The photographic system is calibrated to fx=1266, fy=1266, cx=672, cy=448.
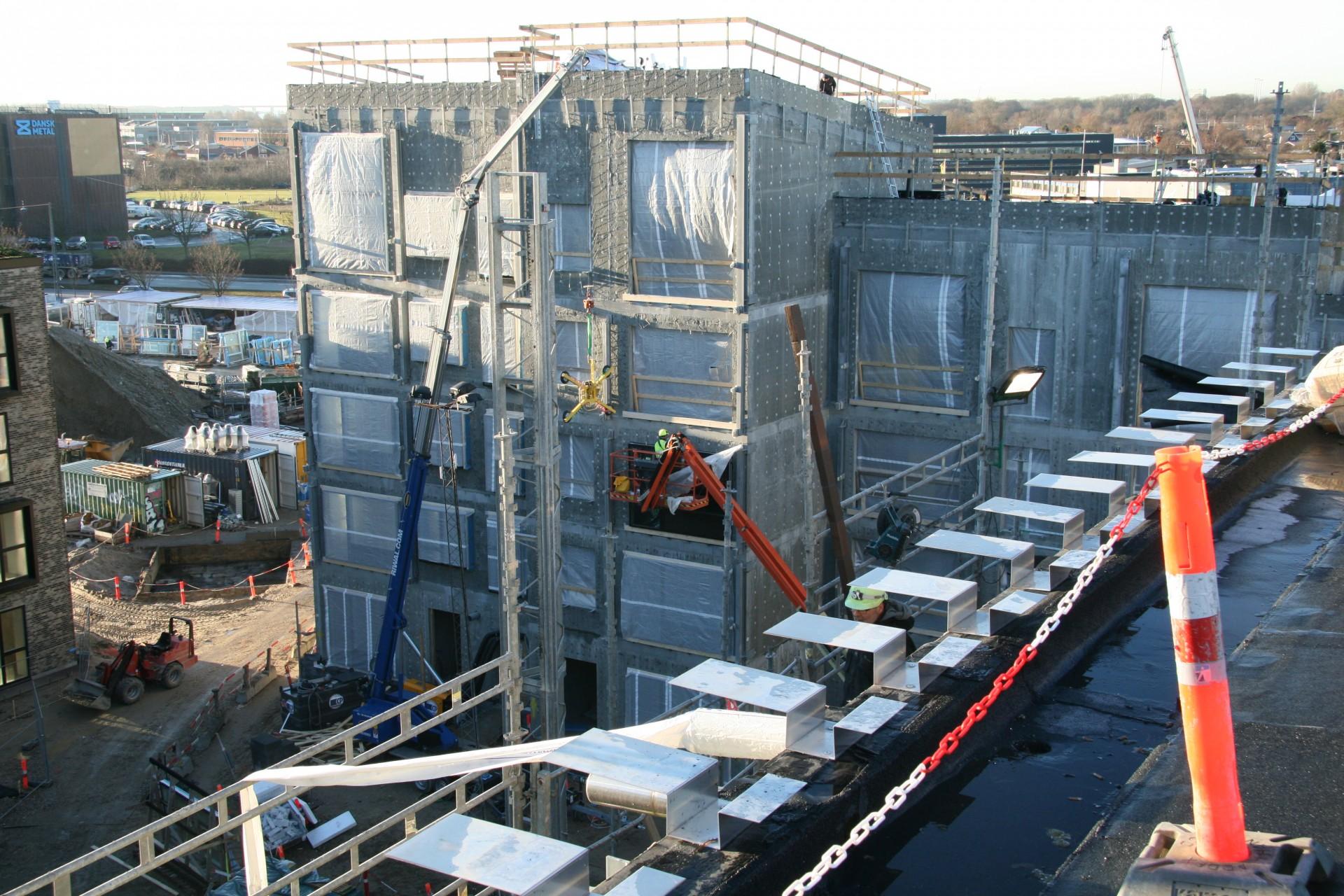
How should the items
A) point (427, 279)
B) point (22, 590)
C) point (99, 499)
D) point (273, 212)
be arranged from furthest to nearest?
1. point (273, 212)
2. point (99, 499)
3. point (22, 590)
4. point (427, 279)

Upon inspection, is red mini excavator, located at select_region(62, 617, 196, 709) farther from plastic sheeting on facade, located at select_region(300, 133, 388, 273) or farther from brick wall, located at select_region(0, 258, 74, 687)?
plastic sheeting on facade, located at select_region(300, 133, 388, 273)

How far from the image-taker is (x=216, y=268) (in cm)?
9250

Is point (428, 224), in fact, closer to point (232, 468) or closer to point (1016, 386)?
point (1016, 386)

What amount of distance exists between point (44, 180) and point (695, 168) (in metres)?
102

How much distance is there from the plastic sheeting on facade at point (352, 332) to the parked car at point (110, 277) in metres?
78.9

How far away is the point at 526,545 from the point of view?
2431 centimetres

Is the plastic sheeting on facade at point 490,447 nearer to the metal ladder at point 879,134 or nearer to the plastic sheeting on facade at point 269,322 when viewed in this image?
the metal ladder at point 879,134

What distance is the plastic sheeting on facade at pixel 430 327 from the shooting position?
985 inches

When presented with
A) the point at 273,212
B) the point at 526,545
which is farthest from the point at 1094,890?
the point at 273,212

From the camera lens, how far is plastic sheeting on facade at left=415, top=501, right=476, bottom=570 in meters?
25.9

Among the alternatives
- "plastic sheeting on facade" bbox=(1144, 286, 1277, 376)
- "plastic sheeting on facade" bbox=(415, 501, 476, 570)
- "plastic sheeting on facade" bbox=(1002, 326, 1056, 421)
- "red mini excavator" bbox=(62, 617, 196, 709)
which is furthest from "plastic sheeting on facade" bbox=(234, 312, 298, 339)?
"plastic sheeting on facade" bbox=(1144, 286, 1277, 376)

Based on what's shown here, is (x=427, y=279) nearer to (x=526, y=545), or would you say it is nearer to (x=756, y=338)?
(x=526, y=545)

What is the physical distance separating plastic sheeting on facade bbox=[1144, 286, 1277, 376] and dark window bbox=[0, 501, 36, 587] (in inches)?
968

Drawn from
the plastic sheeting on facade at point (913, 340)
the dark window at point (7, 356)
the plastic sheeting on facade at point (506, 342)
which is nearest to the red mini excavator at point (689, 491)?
the plastic sheeting on facade at point (506, 342)
